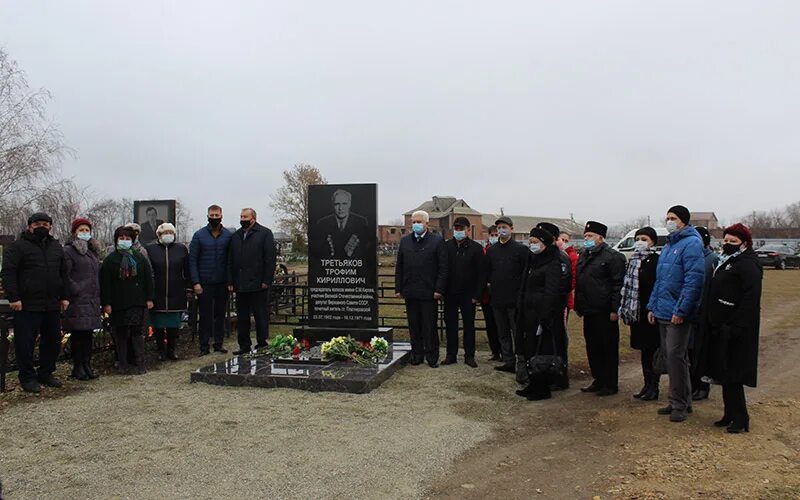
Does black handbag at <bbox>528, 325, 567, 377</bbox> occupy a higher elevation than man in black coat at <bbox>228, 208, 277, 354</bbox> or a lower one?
lower

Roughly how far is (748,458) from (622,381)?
114 inches

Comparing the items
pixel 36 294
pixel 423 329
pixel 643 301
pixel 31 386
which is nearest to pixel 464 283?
pixel 423 329

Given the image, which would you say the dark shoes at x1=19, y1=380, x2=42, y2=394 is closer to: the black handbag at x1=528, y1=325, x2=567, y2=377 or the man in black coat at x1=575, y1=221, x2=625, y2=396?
the black handbag at x1=528, y1=325, x2=567, y2=377

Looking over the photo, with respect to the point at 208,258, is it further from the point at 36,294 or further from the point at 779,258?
the point at 779,258

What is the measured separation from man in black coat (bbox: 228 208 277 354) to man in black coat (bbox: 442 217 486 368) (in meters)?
2.57

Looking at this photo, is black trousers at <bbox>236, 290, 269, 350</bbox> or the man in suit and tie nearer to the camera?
black trousers at <bbox>236, 290, 269, 350</bbox>

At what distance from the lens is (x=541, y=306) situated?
20.9ft

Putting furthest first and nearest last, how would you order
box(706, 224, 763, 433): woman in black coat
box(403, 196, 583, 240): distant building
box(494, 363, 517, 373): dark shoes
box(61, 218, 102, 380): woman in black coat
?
box(403, 196, 583, 240): distant building, box(494, 363, 517, 373): dark shoes, box(61, 218, 102, 380): woman in black coat, box(706, 224, 763, 433): woman in black coat

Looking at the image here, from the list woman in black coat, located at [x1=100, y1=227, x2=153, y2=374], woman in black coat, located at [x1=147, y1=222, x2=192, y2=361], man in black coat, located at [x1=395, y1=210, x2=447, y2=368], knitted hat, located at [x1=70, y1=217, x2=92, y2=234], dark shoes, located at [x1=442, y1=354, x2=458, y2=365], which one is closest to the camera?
knitted hat, located at [x1=70, y1=217, x2=92, y2=234]

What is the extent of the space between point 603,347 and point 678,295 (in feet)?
4.33

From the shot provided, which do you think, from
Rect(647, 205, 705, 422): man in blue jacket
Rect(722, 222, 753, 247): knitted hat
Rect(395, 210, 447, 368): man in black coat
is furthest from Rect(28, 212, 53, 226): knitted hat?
Rect(722, 222, 753, 247): knitted hat

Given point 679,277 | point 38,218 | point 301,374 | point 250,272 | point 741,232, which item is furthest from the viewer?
point 250,272

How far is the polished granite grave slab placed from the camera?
6.55m

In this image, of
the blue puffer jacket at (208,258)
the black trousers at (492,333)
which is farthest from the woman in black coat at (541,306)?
the blue puffer jacket at (208,258)
